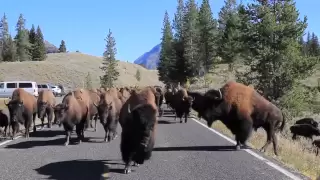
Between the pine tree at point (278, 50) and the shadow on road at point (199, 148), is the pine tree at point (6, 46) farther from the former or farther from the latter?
the shadow on road at point (199, 148)

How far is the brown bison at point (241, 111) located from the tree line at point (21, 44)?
141373 millimetres

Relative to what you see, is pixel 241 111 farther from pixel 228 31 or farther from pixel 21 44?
pixel 21 44

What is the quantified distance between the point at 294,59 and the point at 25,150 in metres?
24.4

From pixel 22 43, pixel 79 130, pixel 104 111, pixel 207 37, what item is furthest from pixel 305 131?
pixel 22 43

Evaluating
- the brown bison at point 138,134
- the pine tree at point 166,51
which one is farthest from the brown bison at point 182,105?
the pine tree at point 166,51

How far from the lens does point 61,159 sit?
35.2 ft

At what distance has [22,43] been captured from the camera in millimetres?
148625

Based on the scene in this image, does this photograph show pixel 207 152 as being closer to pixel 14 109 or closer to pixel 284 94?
pixel 14 109

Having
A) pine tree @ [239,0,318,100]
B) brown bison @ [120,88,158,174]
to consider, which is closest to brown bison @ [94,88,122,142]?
brown bison @ [120,88,158,174]

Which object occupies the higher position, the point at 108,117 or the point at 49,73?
the point at 49,73

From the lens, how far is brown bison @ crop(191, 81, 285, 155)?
39.2ft

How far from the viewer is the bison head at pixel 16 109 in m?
16.1

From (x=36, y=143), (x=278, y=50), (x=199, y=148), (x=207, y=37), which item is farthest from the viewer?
(x=207, y=37)

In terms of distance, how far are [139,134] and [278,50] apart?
2723 cm
